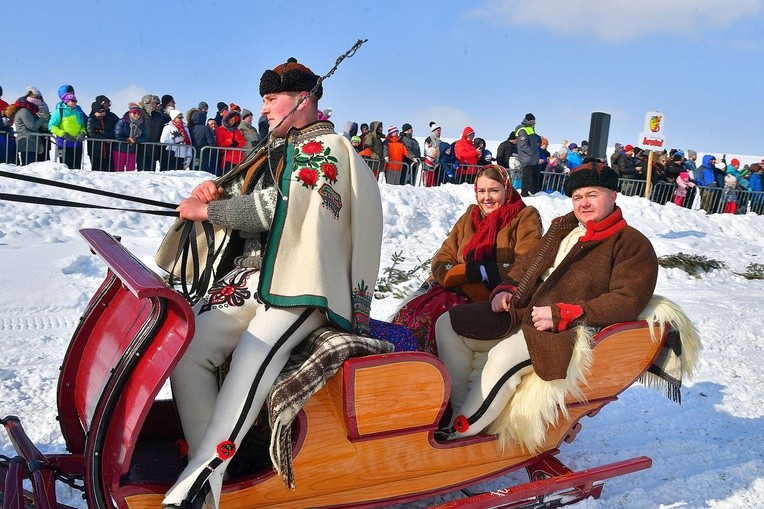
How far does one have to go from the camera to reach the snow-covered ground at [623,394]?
4223 mm

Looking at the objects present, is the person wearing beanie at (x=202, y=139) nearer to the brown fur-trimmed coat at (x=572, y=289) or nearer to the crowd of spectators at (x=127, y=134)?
the crowd of spectators at (x=127, y=134)

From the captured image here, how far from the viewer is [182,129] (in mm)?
11523

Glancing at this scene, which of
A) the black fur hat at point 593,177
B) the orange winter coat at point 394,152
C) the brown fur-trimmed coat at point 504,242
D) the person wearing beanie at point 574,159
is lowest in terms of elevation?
the brown fur-trimmed coat at point 504,242

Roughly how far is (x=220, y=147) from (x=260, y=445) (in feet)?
29.2

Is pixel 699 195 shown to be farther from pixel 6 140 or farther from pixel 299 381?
pixel 299 381

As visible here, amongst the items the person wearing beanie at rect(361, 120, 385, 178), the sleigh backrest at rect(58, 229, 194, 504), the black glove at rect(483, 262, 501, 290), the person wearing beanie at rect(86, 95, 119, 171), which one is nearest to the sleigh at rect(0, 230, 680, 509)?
the sleigh backrest at rect(58, 229, 194, 504)

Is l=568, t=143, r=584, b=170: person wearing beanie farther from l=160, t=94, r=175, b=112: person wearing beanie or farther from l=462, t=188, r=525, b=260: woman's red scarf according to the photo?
l=462, t=188, r=525, b=260: woman's red scarf

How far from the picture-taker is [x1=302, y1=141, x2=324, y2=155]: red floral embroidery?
3.17 meters

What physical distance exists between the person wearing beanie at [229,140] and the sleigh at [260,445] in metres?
8.49

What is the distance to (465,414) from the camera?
368 centimetres

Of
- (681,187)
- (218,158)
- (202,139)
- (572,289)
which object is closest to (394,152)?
(218,158)

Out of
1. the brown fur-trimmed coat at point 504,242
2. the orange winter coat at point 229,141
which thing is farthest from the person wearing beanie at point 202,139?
the brown fur-trimmed coat at point 504,242

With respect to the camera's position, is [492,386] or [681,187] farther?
[681,187]

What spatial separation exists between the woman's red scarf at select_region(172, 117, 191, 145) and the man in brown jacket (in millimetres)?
8369
